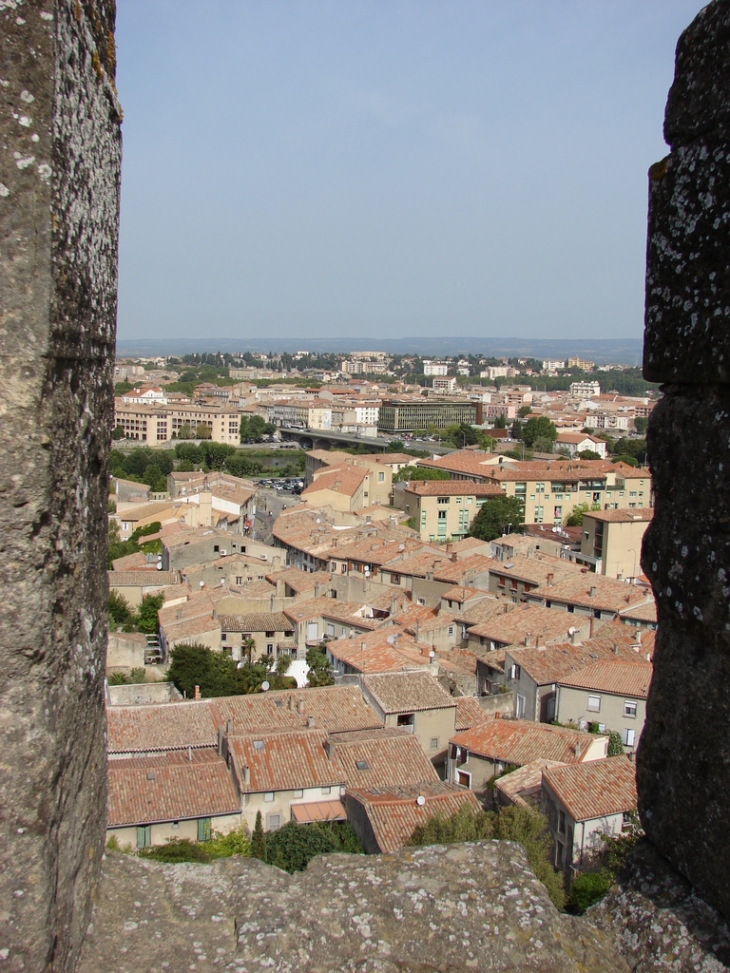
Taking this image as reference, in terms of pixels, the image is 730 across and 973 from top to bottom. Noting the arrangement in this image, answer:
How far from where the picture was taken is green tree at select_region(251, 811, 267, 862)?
13.2 m

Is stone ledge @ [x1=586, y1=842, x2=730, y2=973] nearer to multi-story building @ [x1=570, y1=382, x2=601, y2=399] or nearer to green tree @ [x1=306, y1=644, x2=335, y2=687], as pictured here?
green tree @ [x1=306, y1=644, x2=335, y2=687]

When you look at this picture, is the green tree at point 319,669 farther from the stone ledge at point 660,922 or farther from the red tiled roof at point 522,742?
the stone ledge at point 660,922

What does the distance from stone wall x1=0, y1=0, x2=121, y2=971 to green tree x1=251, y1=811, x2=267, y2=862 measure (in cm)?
1176

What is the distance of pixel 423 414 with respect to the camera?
99812 mm

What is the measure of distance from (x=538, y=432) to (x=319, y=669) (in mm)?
62264

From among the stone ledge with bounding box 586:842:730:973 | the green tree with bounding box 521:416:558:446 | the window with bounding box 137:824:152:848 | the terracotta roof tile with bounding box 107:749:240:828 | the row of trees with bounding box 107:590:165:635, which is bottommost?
the row of trees with bounding box 107:590:165:635

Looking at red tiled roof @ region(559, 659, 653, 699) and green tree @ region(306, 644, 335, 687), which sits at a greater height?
red tiled roof @ region(559, 659, 653, 699)

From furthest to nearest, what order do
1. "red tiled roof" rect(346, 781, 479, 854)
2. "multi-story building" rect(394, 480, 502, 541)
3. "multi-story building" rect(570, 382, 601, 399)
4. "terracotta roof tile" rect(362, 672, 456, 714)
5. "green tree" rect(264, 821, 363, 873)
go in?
"multi-story building" rect(570, 382, 601, 399) → "multi-story building" rect(394, 480, 502, 541) → "terracotta roof tile" rect(362, 672, 456, 714) → "green tree" rect(264, 821, 363, 873) → "red tiled roof" rect(346, 781, 479, 854)

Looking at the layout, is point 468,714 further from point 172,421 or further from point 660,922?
point 172,421

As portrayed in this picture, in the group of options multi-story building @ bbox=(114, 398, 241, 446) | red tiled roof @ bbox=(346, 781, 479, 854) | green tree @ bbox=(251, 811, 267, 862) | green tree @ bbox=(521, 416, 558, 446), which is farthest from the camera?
multi-story building @ bbox=(114, 398, 241, 446)

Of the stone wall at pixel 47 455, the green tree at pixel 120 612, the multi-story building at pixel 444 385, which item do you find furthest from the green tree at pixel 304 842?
the multi-story building at pixel 444 385

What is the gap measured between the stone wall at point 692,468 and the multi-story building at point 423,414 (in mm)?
95943

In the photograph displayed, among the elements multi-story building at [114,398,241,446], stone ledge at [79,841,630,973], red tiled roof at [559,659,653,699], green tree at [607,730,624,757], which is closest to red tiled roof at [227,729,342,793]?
green tree at [607,730,624,757]

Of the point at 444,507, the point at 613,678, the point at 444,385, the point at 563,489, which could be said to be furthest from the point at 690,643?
the point at 444,385
